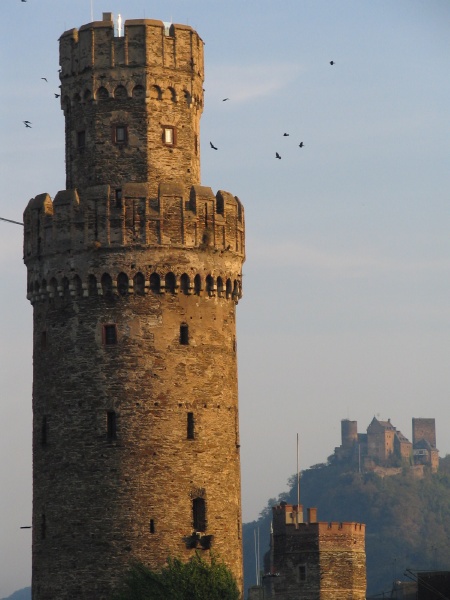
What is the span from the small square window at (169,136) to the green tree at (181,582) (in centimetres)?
1631

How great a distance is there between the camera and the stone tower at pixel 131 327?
66.6 metres

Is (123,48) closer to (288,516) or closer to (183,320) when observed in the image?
(183,320)

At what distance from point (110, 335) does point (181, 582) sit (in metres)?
9.82

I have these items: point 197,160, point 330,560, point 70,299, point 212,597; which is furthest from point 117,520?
point 330,560

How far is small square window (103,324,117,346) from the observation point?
222 ft

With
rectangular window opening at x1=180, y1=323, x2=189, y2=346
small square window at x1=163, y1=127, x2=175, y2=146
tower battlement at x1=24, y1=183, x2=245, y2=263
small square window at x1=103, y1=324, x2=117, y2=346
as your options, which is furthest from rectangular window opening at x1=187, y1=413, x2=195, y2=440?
small square window at x1=163, y1=127, x2=175, y2=146

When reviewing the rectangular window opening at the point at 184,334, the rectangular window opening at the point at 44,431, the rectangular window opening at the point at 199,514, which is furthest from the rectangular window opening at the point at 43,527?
the rectangular window opening at the point at 184,334

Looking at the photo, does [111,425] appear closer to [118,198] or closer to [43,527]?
[43,527]

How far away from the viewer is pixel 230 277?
69.9 metres

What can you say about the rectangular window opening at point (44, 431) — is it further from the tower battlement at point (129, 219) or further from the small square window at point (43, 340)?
the tower battlement at point (129, 219)

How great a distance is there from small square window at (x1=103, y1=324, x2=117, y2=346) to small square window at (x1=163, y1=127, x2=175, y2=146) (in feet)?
25.7

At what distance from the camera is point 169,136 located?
69.9m

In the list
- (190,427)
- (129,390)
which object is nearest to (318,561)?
(190,427)

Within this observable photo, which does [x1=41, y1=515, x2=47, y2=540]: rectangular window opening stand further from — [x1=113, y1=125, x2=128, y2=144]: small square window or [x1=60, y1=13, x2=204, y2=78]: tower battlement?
[x1=60, y1=13, x2=204, y2=78]: tower battlement
